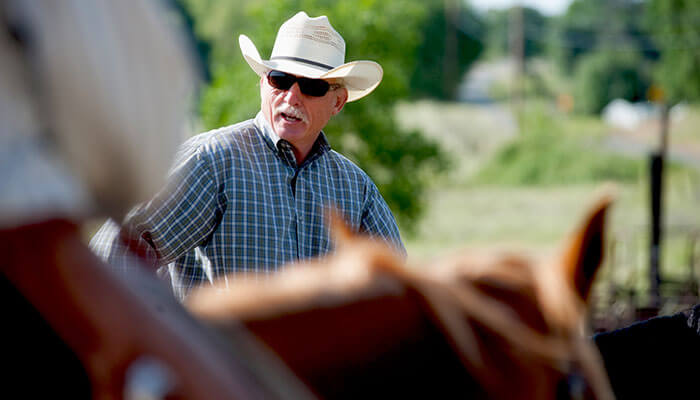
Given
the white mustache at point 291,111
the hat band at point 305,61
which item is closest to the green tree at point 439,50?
the hat band at point 305,61

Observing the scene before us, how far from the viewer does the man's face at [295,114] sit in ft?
9.70

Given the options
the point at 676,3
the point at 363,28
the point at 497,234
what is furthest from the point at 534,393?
the point at 676,3

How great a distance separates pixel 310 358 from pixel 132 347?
0.24m

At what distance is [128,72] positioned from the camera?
934 mm

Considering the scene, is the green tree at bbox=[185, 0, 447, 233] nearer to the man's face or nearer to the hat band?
the hat band

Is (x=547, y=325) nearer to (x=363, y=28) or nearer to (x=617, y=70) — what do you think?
(x=363, y=28)

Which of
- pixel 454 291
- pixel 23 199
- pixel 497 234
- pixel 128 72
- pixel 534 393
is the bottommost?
pixel 497 234

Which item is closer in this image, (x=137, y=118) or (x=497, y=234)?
(x=137, y=118)

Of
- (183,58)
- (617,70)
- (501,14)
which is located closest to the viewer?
(183,58)

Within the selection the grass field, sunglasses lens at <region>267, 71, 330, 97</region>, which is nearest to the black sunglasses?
sunglasses lens at <region>267, 71, 330, 97</region>

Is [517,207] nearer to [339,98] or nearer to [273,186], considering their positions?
[339,98]

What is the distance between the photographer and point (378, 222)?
9.82ft

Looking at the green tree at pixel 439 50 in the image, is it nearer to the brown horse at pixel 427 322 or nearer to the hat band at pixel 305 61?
the hat band at pixel 305 61

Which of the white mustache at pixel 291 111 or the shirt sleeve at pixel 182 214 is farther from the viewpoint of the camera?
the white mustache at pixel 291 111
